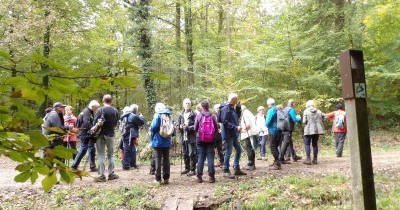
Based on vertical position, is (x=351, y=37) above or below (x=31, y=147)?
above

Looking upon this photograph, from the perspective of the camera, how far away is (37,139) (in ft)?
4.86

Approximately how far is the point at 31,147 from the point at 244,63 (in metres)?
16.3

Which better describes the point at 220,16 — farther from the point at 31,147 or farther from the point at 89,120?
the point at 31,147

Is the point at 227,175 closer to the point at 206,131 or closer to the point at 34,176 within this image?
the point at 206,131

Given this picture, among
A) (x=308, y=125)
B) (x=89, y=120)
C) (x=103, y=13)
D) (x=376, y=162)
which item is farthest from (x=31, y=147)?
(x=103, y=13)

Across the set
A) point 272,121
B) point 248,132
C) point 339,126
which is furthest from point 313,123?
point 339,126

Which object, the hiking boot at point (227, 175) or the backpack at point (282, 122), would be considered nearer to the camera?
the hiking boot at point (227, 175)

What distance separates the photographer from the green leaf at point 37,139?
1.47 meters

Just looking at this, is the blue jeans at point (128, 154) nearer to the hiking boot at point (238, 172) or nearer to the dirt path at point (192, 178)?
the dirt path at point (192, 178)

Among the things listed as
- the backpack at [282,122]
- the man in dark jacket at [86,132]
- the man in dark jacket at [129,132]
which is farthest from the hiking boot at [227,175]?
the man in dark jacket at [86,132]

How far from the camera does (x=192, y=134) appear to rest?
9750 mm

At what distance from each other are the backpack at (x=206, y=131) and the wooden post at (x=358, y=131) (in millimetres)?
4791

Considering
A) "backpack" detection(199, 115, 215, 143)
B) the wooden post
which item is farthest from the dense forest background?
the wooden post

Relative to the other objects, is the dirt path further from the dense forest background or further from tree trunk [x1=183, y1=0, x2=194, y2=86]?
tree trunk [x1=183, y1=0, x2=194, y2=86]
